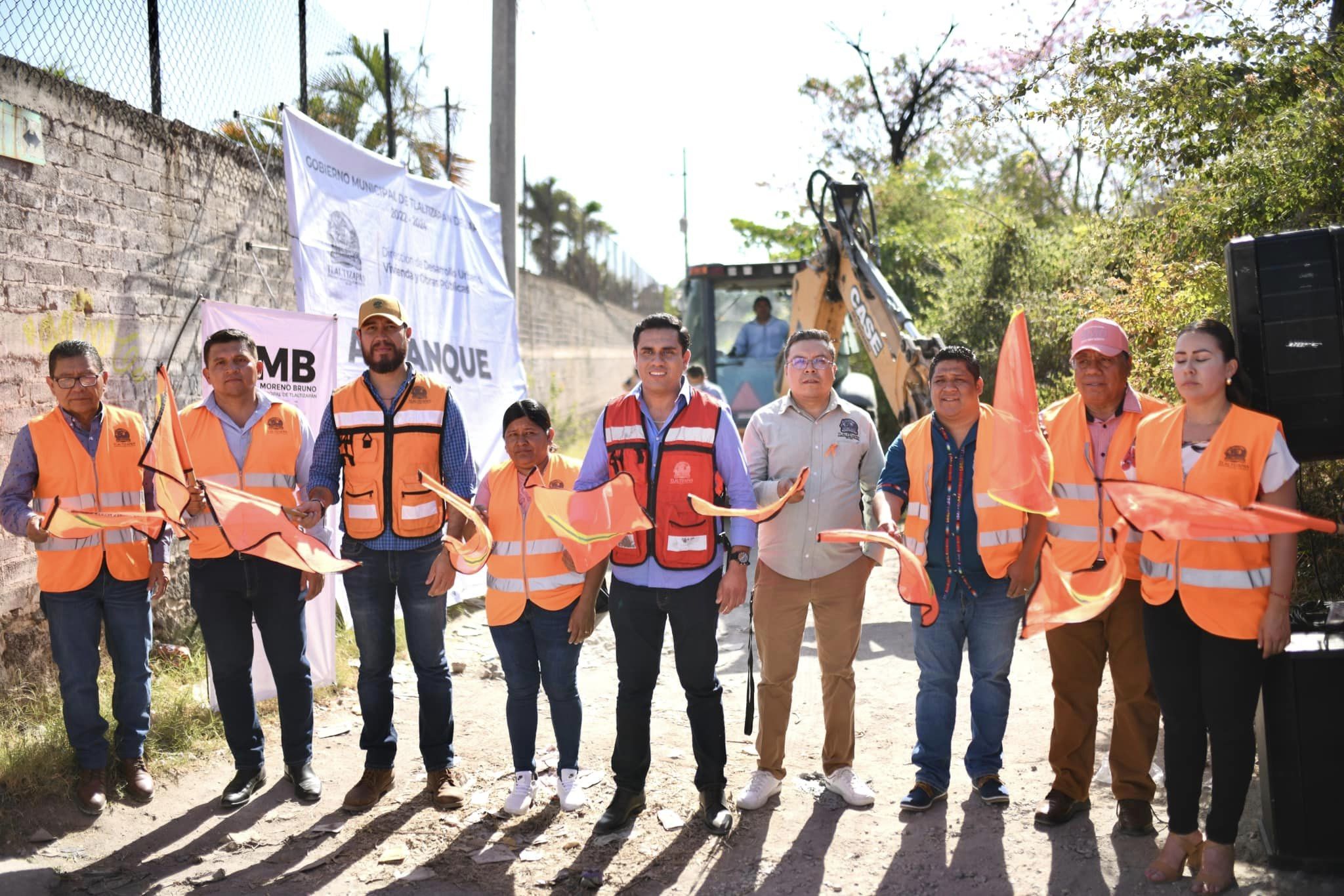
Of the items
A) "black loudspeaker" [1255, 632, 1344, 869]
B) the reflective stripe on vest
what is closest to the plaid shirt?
the reflective stripe on vest

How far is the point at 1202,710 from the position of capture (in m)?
3.53

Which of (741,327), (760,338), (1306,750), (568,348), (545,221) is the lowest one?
(1306,750)

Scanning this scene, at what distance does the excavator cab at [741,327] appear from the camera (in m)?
11.7

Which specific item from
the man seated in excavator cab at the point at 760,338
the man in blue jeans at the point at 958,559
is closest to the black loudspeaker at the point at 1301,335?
the man in blue jeans at the point at 958,559

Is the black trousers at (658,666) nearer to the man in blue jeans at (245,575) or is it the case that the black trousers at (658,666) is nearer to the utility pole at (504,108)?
the man in blue jeans at (245,575)

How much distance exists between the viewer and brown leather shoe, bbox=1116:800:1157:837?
396cm

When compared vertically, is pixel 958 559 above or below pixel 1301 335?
below

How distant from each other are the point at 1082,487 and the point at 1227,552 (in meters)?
0.66

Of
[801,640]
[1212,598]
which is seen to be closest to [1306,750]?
[1212,598]

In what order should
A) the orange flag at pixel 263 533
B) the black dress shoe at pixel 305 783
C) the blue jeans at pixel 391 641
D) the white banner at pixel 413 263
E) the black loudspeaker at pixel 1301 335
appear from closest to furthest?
the black loudspeaker at pixel 1301 335
the orange flag at pixel 263 533
the blue jeans at pixel 391 641
the black dress shoe at pixel 305 783
the white banner at pixel 413 263

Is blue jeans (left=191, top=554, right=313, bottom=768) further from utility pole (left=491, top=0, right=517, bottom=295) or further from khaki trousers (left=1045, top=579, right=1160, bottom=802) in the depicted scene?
utility pole (left=491, top=0, right=517, bottom=295)

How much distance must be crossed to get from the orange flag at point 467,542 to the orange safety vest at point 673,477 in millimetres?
546

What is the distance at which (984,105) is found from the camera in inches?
270

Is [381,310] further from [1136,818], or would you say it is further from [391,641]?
[1136,818]
